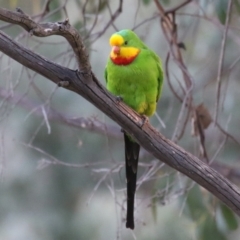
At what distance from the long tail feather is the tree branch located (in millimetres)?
211

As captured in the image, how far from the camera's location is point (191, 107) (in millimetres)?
2297

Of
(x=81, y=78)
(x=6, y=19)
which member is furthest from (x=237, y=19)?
(x=6, y=19)

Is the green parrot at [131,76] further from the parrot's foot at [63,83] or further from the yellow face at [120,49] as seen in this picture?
the parrot's foot at [63,83]

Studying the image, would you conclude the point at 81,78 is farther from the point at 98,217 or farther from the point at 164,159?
the point at 98,217

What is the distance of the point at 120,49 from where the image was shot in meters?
1.87

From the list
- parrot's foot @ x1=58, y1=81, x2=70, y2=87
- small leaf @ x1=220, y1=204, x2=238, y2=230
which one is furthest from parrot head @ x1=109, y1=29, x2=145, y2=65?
small leaf @ x1=220, y1=204, x2=238, y2=230

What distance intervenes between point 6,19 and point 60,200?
291 centimetres

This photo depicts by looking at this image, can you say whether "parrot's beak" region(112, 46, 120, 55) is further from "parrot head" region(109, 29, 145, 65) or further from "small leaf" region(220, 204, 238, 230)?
"small leaf" region(220, 204, 238, 230)

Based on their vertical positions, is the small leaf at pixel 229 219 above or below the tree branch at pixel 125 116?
below

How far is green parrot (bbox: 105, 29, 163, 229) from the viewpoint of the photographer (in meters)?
1.87

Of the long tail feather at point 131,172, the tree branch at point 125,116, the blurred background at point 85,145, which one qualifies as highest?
the tree branch at point 125,116

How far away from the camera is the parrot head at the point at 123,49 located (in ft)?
6.14

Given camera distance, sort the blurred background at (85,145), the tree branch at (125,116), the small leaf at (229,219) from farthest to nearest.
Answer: the blurred background at (85,145), the small leaf at (229,219), the tree branch at (125,116)

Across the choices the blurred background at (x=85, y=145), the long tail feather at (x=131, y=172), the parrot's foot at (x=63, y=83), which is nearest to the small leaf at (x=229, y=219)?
the long tail feather at (x=131, y=172)
